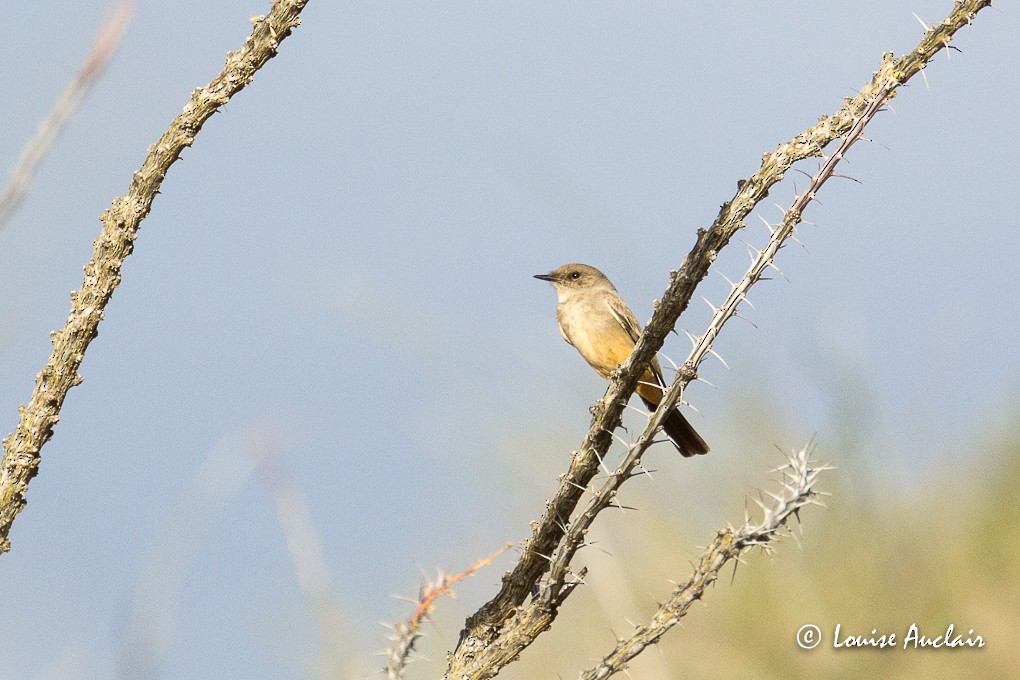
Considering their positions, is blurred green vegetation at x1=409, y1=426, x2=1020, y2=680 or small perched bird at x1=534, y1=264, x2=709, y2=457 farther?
small perched bird at x1=534, y1=264, x2=709, y2=457

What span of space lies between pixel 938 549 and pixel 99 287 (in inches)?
201

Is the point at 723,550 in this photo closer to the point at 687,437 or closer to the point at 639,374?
the point at 639,374

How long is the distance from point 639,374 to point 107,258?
1.43 meters

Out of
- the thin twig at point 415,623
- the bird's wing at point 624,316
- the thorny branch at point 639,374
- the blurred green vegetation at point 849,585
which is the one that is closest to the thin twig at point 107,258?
the thin twig at point 415,623

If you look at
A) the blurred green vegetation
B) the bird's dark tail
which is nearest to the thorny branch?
the blurred green vegetation

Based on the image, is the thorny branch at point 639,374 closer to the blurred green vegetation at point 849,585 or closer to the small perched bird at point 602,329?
the blurred green vegetation at point 849,585

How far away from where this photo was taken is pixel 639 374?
10.1ft

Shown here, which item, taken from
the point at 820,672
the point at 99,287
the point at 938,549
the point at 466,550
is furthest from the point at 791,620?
the point at 99,287

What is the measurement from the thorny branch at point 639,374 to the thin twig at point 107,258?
3.92 ft

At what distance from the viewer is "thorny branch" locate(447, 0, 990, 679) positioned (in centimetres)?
291

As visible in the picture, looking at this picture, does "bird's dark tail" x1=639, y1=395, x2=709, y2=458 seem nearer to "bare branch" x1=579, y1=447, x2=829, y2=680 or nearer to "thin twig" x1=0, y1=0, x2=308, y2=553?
"bare branch" x1=579, y1=447, x2=829, y2=680

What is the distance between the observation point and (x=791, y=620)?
20.4 ft

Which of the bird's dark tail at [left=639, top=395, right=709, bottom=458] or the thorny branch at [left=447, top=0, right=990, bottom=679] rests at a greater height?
the bird's dark tail at [left=639, top=395, right=709, bottom=458]

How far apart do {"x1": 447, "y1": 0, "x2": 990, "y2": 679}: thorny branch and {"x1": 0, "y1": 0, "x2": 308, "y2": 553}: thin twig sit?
1.19m
